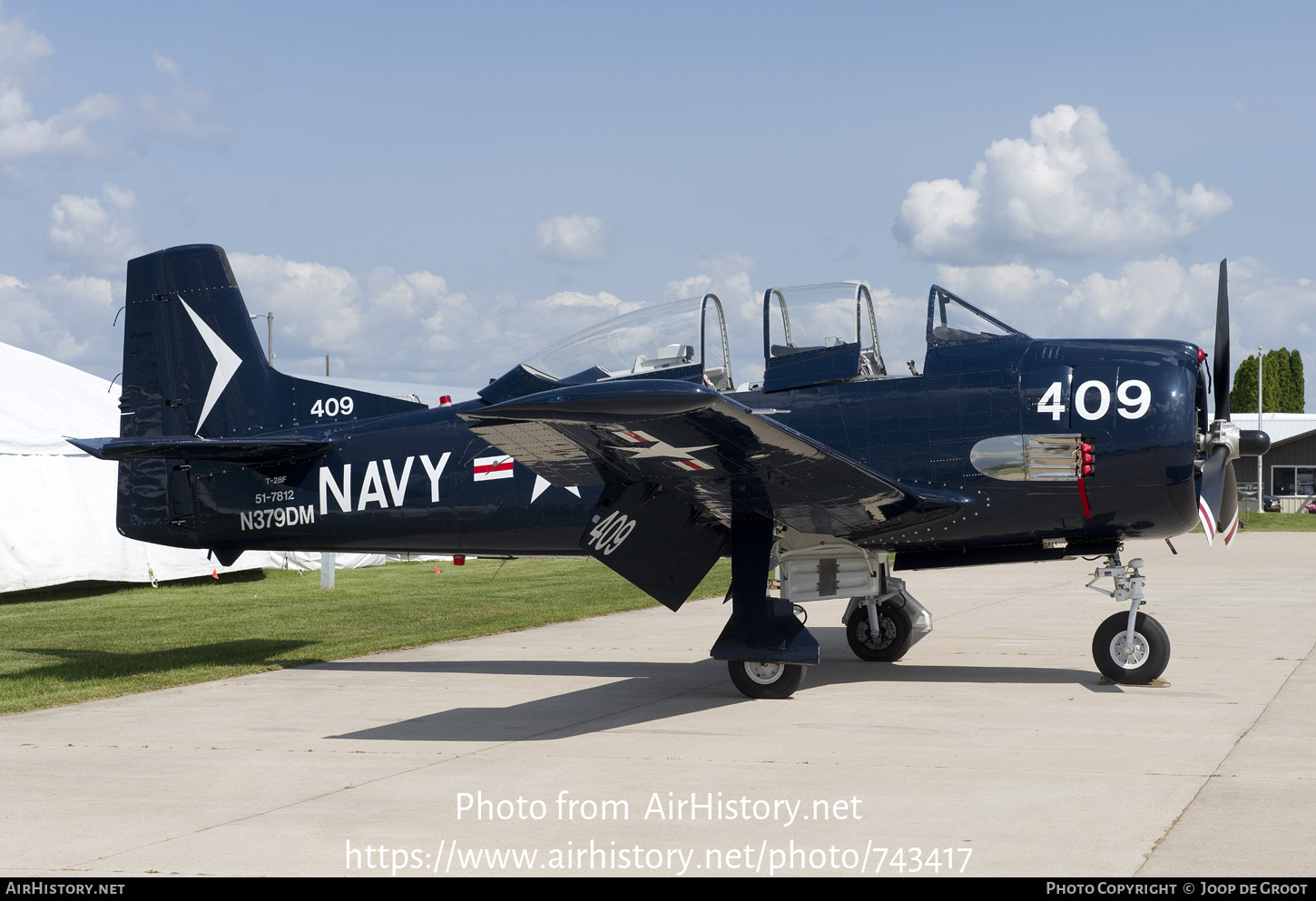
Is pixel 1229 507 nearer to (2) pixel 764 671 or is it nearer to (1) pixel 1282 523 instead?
(2) pixel 764 671

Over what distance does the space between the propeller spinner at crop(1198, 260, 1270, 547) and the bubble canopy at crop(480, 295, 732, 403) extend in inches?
144

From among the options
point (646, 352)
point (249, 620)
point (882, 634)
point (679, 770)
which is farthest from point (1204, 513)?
point (249, 620)

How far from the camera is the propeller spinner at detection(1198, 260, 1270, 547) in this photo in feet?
28.2

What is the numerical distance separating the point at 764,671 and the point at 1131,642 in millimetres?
2847

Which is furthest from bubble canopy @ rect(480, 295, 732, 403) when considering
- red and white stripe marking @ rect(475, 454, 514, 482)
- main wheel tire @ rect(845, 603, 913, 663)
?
main wheel tire @ rect(845, 603, 913, 663)

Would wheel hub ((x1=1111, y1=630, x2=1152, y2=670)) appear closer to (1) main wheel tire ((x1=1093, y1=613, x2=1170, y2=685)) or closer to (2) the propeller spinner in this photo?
(1) main wheel tire ((x1=1093, y1=613, x2=1170, y2=685))

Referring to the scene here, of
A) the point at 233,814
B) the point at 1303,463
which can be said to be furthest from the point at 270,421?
the point at 1303,463

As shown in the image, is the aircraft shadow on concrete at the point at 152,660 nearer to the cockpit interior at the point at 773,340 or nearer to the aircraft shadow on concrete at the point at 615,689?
the aircraft shadow on concrete at the point at 615,689

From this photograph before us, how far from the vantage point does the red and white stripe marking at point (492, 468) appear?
10250 mm

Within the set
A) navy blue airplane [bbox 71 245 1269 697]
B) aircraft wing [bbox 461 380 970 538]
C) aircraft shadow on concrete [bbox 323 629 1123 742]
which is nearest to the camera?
aircraft wing [bbox 461 380 970 538]

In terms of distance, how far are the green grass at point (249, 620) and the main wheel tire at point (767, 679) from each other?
4.78 meters

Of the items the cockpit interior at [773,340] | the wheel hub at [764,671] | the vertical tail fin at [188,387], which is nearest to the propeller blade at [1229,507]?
the cockpit interior at [773,340]

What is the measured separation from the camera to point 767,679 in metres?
8.81

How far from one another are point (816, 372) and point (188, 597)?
14.0m
